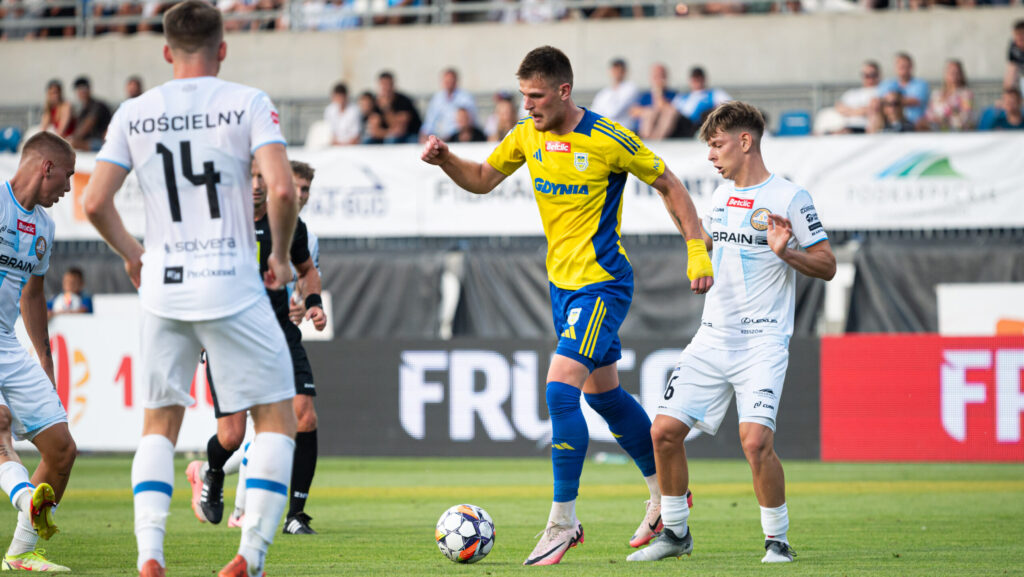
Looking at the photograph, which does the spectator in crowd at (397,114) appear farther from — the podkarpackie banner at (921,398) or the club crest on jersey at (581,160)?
the club crest on jersey at (581,160)

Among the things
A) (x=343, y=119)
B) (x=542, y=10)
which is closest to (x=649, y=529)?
(x=343, y=119)

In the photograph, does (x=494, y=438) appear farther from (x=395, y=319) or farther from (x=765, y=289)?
(x=765, y=289)

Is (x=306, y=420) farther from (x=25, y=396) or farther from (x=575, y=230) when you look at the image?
(x=575, y=230)

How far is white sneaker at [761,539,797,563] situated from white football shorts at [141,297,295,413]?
2.80m

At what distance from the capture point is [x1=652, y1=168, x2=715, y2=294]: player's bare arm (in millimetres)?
6422

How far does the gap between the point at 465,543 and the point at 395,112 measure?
39.4 feet

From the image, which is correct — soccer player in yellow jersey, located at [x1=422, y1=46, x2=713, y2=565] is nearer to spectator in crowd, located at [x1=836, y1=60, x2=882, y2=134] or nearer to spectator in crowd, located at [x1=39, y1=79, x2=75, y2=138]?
spectator in crowd, located at [x1=836, y1=60, x2=882, y2=134]

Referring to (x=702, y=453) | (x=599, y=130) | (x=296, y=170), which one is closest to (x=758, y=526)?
(x=599, y=130)

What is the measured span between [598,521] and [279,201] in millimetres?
4652

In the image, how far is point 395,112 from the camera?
1784 cm

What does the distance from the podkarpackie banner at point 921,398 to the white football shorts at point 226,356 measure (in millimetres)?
10068

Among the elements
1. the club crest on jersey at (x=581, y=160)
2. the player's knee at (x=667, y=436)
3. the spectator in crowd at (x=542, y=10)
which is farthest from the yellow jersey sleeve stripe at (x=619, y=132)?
the spectator in crowd at (x=542, y=10)

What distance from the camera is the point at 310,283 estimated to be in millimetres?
7910

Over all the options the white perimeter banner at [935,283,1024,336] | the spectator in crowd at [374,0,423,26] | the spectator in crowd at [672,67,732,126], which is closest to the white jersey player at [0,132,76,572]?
the white perimeter banner at [935,283,1024,336]
